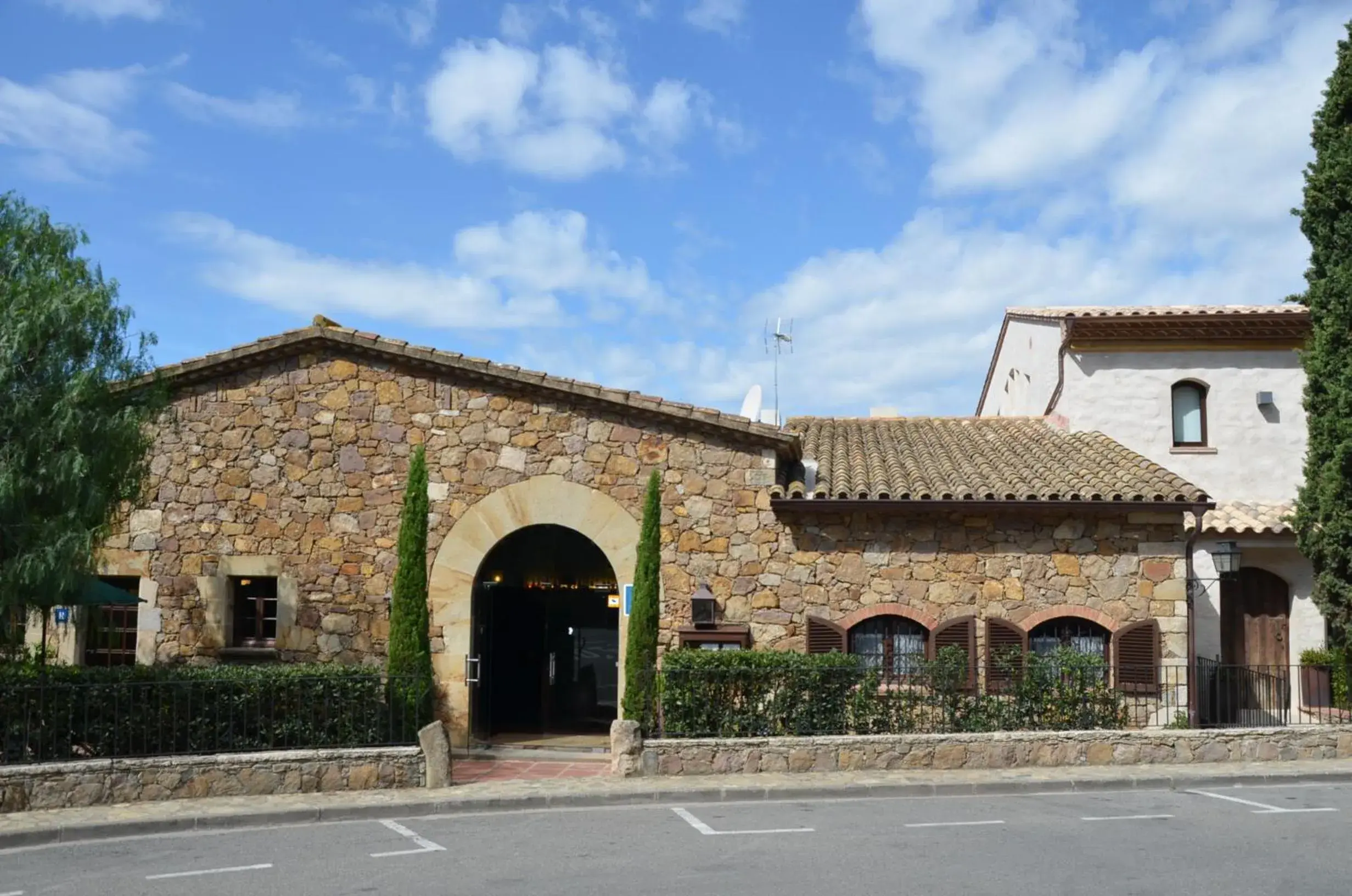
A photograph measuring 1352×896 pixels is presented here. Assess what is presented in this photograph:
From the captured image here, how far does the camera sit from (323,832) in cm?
1091

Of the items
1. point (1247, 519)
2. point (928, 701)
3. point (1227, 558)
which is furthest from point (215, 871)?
point (1247, 519)

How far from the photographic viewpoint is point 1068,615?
15.9 meters

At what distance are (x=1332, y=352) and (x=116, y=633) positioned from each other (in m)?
16.7

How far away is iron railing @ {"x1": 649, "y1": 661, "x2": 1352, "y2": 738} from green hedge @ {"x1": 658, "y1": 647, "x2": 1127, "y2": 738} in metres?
0.01

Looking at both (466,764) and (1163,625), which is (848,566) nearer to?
(1163,625)

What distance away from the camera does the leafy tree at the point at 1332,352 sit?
16.6 meters

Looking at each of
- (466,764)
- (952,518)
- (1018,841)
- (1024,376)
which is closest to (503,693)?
(466,764)

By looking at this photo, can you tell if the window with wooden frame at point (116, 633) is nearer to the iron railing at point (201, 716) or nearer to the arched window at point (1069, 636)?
the iron railing at point (201, 716)

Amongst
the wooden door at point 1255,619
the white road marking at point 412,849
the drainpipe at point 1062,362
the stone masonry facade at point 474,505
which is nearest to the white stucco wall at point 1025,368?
the drainpipe at point 1062,362

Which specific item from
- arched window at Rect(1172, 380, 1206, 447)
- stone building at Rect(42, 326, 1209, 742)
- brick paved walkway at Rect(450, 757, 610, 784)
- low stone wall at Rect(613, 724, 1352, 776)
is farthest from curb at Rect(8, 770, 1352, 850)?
arched window at Rect(1172, 380, 1206, 447)

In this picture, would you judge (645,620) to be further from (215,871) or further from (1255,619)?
(1255,619)

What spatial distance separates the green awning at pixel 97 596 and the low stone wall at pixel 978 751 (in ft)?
18.8

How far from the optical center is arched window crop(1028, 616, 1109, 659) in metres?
16.0

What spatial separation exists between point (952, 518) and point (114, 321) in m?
10.1
